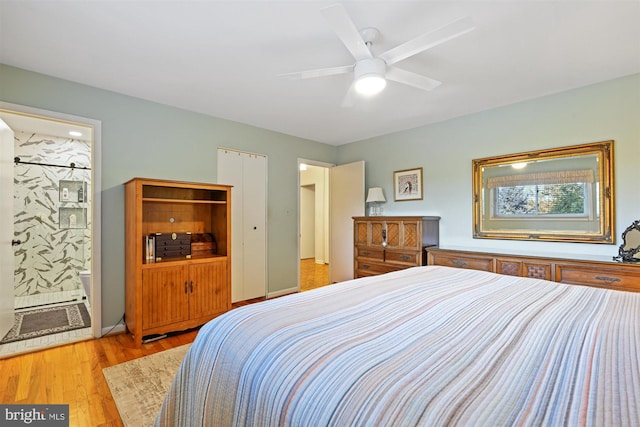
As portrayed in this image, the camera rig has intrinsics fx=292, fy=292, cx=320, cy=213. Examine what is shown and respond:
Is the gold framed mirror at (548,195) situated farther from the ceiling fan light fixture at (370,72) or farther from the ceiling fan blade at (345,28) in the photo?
the ceiling fan blade at (345,28)

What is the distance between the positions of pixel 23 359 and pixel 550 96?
215 inches

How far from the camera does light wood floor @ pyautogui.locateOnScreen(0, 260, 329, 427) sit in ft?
5.94

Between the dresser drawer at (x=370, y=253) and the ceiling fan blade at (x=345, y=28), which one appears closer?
the ceiling fan blade at (x=345, y=28)

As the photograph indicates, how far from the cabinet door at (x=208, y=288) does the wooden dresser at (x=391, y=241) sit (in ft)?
6.34

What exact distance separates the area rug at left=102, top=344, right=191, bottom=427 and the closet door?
1.44 metres

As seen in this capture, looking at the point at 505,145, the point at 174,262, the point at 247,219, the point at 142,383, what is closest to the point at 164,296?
the point at 174,262

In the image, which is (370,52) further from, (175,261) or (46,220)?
(46,220)

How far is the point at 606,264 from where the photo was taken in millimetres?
2400

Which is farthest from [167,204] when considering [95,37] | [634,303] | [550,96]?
[550,96]

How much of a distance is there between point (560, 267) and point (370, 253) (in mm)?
2079

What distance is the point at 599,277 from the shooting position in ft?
8.02

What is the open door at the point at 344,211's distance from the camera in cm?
468

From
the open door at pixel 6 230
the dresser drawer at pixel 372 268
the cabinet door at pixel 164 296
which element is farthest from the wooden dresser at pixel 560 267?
the open door at pixel 6 230

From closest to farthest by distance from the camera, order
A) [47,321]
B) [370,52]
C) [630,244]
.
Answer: [370,52] → [630,244] → [47,321]
